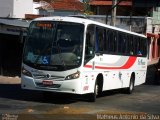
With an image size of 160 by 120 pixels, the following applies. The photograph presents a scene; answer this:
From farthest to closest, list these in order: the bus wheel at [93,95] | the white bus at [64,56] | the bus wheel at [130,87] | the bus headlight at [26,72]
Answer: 1. the bus wheel at [130,87]
2. the bus wheel at [93,95]
3. the bus headlight at [26,72]
4. the white bus at [64,56]

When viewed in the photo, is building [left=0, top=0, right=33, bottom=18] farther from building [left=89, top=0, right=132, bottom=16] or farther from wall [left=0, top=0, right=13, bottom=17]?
building [left=89, top=0, right=132, bottom=16]

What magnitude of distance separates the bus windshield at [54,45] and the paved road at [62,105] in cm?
136

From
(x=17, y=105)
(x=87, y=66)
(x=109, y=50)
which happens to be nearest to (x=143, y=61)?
(x=109, y=50)

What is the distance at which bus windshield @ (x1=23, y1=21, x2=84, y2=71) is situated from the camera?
691 inches

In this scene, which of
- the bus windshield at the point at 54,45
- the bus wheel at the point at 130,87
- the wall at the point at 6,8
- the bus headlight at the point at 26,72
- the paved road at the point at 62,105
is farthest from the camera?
the wall at the point at 6,8

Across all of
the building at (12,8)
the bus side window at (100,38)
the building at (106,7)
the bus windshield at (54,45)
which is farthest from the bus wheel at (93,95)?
the building at (106,7)

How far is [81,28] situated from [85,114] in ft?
13.2

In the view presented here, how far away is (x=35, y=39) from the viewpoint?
18.1 m

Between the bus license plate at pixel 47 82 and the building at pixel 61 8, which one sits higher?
the building at pixel 61 8

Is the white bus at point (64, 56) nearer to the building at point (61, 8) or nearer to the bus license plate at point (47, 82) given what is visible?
the bus license plate at point (47, 82)

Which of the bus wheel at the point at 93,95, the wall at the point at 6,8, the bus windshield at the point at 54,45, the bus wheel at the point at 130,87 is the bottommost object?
the bus wheel at the point at 130,87

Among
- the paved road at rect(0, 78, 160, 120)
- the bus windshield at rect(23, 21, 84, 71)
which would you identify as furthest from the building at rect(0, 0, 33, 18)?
the bus windshield at rect(23, 21, 84, 71)

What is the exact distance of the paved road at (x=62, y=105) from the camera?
47.9 ft

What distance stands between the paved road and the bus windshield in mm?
1361
